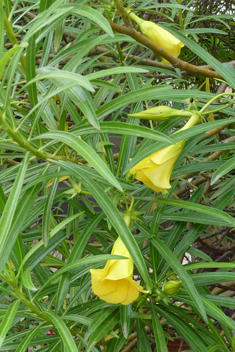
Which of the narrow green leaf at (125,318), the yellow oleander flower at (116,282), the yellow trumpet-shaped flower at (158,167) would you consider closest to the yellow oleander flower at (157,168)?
the yellow trumpet-shaped flower at (158,167)

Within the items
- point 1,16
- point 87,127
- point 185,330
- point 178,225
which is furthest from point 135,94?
point 185,330

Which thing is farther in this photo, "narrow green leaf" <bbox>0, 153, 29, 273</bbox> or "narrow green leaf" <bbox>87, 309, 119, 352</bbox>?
"narrow green leaf" <bbox>87, 309, 119, 352</bbox>

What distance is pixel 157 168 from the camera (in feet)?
1.84

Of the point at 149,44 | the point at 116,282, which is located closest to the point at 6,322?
the point at 116,282

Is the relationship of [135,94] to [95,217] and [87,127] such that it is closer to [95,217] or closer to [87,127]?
[87,127]

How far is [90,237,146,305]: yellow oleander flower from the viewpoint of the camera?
1.81 ft

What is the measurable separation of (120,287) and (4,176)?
27 cm

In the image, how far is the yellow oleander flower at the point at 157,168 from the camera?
1.83 feet

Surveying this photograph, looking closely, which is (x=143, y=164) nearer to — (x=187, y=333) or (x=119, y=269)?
(x=119, y=269)

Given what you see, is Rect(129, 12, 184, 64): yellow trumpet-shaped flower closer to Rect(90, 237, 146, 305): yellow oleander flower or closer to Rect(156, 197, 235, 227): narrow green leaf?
Rect(156, 197, 235, 227): narrow green leaf

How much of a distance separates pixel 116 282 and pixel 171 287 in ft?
0.34

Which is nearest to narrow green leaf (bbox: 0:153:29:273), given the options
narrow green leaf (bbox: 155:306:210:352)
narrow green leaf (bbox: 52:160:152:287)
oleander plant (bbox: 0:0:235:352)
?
oleander plant (bbox: 0:0:235:352)

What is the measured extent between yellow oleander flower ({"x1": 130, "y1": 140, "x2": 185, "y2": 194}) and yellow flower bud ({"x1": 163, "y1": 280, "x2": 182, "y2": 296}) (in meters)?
0.16

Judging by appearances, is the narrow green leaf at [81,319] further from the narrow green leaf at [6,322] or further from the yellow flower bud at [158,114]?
the yellow flower bud at [158,114]
